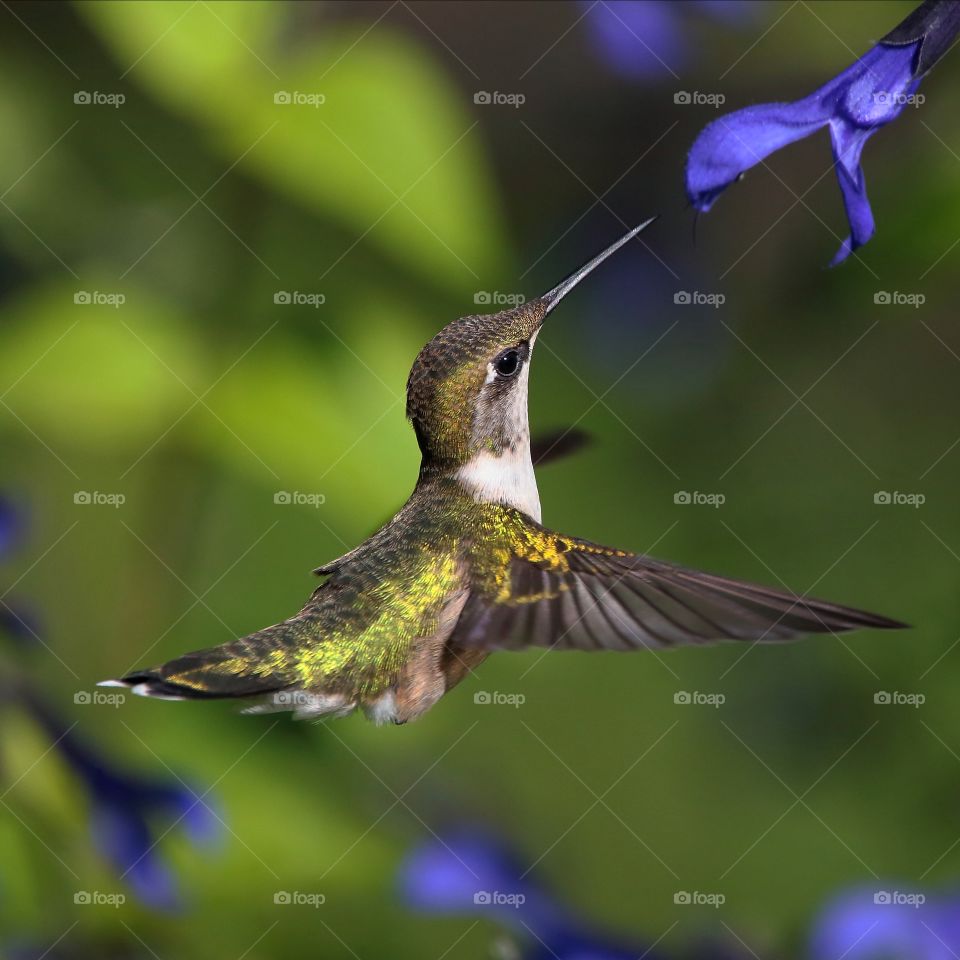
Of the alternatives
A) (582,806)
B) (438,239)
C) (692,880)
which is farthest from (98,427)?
(692,880)

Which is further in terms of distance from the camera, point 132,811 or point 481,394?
point 132,811

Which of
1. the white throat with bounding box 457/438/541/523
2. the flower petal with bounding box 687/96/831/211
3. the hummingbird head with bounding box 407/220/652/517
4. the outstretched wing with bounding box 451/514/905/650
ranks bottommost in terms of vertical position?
the outstretched wing with bounding box 451/514/905/650

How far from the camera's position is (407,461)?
4.64ft

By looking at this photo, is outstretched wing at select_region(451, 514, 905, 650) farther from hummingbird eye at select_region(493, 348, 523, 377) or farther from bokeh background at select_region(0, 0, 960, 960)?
bokeh background at select_region(0, 0, 960, 960)

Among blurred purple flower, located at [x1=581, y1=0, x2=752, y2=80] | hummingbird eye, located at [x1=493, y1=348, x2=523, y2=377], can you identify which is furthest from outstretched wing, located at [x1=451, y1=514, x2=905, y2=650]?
blurred purple flower, located at [x1=581, y1=0, x2=752, y2=80]

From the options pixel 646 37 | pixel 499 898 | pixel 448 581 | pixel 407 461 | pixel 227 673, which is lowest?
pixel 499 898

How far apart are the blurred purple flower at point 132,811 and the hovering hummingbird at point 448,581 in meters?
0.42

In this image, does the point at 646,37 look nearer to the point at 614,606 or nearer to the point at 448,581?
the point at 448,581

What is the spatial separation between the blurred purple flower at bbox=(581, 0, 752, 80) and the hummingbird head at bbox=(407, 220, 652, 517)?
931 millimetres

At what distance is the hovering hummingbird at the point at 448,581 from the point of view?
2.64ft

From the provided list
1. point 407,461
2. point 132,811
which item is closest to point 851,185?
point 407,461

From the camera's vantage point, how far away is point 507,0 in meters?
2.32

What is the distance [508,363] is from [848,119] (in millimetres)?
304

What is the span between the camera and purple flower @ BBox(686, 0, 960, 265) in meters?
A: 0.65
